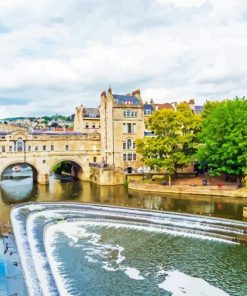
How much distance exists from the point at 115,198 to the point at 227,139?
711 inches

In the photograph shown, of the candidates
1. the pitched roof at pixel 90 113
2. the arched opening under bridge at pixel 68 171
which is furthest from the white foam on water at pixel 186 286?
the pitched roof at pixel 90 113

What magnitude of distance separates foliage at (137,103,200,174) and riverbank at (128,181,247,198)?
321cm

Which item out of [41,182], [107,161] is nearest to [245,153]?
[107,161]

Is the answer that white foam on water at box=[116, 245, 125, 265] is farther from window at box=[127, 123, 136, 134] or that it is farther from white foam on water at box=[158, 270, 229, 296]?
window at box=[127, 123, 136, 134]

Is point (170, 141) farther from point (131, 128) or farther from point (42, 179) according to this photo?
point (42, 179)

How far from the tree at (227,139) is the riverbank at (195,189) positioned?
268cm

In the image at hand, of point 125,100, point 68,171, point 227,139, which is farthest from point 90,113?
point 227,139

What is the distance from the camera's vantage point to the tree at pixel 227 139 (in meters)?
55.2

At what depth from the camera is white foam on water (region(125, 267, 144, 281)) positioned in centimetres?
2724

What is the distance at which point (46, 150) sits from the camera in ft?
241

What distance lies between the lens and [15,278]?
25328 mm

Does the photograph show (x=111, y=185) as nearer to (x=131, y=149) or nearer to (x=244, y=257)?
(x=131, y=149)

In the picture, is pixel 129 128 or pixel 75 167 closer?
pixel 129 128

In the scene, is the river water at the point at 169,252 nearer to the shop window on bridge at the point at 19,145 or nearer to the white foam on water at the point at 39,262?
the white foam on water at the point at 39,262
